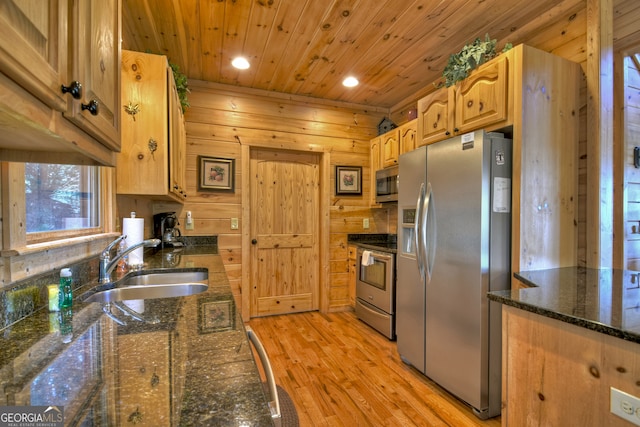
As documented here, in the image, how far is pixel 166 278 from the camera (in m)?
1.78

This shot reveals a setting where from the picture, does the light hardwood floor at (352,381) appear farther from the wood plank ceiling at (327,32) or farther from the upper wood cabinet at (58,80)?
the wood plank ceiling at (327,32)

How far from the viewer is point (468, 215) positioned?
6.17 feet

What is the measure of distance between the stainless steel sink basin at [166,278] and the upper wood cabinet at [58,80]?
91cm

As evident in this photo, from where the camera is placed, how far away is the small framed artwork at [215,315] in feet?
2.87

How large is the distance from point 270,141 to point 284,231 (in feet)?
3.54

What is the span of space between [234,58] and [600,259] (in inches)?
125

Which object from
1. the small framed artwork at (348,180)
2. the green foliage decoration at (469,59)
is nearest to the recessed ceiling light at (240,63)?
the small framed artwork at (348,180)

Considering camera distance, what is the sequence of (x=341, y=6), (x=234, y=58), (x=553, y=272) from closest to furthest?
(x=553, y=272) < (x=341, y=6) < (x=234, y=58)

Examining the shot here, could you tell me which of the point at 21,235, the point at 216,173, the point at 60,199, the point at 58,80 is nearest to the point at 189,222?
the point at 216,173

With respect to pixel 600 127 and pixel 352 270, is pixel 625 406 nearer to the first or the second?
pixel 600 127

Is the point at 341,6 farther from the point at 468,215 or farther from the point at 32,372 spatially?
the point at 32,372

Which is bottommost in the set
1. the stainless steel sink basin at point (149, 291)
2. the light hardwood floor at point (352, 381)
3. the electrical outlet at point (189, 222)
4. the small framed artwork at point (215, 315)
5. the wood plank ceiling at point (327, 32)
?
the light hardwood floor at point (352, 381)

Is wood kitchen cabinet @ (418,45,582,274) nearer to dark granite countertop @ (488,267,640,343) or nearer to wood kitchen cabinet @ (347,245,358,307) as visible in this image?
dark granite countertop @ (488,267,640,343)

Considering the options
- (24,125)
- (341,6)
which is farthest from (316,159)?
(24,125)
